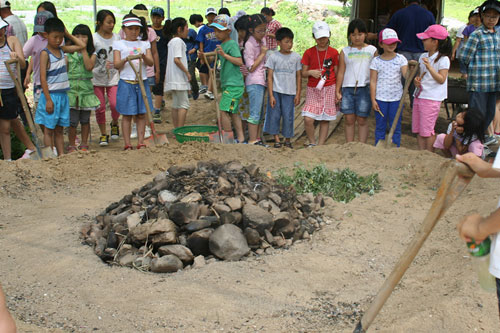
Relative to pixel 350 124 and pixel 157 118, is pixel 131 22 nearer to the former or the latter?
pixel 157 118

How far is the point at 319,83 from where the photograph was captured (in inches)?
276

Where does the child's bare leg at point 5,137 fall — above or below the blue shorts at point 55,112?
below

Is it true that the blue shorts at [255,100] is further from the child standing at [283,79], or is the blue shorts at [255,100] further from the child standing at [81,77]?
the child standing at [81,77]

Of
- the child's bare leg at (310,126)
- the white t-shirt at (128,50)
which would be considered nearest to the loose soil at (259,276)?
the child's bare leg at (310,126)

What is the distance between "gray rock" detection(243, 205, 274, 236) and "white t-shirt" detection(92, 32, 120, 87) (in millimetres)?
4001

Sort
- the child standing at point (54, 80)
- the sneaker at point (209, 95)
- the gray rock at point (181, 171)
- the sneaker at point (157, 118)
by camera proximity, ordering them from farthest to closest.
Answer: the sneaker at point (209, 95) < the sneaker at point (157, 118) < the child standing at point (54, 80) < the gray rock at point (181, 171)

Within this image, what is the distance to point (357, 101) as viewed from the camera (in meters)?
6.96

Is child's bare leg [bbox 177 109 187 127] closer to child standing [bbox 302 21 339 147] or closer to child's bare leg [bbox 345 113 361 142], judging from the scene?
child standing [bbox 302 21 339 147]

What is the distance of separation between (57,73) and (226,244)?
3618mm

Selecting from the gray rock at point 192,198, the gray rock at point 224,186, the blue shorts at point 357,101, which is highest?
the blue shorts at point 357,101

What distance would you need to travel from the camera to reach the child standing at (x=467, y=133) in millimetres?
5891

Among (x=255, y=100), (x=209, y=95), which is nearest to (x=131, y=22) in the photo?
(x=255, y=100)

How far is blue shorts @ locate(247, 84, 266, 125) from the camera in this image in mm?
7345

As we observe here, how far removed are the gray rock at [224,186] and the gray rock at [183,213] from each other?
40cm
